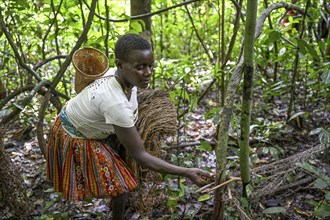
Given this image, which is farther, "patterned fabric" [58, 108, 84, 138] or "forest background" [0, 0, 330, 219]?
"patterned fabric" [58, 108, 84, 138]

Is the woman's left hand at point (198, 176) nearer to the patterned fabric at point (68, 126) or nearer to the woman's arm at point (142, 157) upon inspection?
the woman's arm at point (142, 157)

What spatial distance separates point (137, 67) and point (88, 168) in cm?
65

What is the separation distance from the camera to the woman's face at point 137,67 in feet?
5.92

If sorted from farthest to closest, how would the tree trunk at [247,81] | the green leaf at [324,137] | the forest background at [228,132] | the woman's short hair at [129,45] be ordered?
the green leaf at [324,137]
the forest background at [228,132]
the woman's short hair at [129,45]
the tree trunk at [247,81]

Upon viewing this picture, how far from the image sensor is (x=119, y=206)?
2240mm

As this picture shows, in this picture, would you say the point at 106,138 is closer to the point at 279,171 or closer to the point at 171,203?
the point at 171,203

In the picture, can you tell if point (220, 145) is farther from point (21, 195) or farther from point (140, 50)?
point (21, 195)

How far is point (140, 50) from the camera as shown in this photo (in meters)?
1.80

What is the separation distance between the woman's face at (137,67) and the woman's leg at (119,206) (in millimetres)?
729

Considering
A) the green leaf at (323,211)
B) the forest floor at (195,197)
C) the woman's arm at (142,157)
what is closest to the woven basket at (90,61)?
the woman's arm at (142,157)

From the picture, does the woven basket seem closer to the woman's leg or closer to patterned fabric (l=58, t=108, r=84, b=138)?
patterned fabric (l=58, t=108, r=84, b=138)

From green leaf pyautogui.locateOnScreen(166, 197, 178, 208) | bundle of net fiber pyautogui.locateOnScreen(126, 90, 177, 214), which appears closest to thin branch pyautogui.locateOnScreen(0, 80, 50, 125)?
bundle of net fiber pyautogui.locateOnScreen(126, 90, 177, 214)

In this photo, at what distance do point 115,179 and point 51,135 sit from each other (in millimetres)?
488

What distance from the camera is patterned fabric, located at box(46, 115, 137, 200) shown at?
6.72 ft
